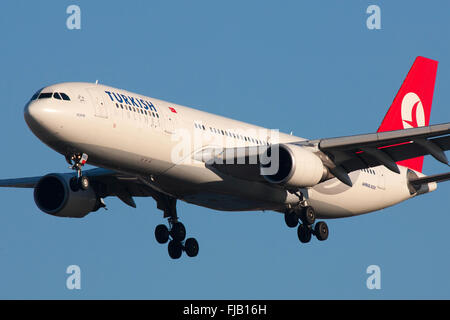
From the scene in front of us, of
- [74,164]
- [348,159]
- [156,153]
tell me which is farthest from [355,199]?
[74,164]

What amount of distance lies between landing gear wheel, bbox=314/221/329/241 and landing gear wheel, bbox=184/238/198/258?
604 cm

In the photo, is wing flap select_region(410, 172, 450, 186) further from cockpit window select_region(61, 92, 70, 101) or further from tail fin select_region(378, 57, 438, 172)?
cockpit window select_region(61, 92, 70, 101)

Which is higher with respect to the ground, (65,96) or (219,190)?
(65,96)

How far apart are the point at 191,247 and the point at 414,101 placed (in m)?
17.0

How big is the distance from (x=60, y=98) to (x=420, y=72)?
26606 millimetres

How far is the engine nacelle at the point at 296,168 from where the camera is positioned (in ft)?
129

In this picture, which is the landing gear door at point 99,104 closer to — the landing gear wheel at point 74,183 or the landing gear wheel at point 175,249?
the landing gear wheel at point 74,183

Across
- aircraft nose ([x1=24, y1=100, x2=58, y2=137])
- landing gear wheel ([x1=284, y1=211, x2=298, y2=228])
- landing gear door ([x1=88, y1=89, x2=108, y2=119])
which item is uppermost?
landing gear door ([x1=88, y1=89, x2=108, y2=119])

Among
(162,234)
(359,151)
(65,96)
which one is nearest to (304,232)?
(359,151)

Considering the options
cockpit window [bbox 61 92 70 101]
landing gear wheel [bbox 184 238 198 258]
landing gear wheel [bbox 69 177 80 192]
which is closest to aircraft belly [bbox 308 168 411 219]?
landing gear wheel [bbox 184 238 198 258]

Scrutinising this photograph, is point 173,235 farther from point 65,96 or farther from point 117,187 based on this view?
point 65,96

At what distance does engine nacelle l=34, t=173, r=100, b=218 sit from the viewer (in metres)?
45.8

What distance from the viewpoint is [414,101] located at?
55.1m

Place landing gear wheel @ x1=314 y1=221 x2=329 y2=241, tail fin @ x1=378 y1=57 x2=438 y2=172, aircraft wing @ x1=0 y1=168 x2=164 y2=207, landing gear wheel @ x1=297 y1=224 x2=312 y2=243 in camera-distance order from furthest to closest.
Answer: tail fin @ x1=378 y1=57 x2=438 y2=172 → aircraft wing @ x1=0 y1=168 x2=164 y2=207 → landing gear wheel @ x1=314 y1=221 x2=329 y2=241 → landing gear wheel @ x1=297 y1=224 x2=312 y2=243
